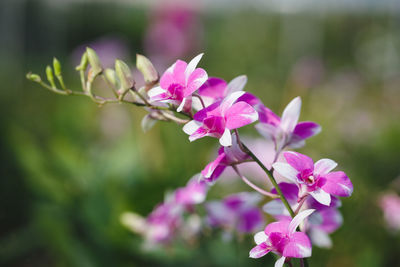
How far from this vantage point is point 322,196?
38cm

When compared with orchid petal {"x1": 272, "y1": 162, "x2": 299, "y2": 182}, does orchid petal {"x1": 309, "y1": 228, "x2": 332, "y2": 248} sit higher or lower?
lower

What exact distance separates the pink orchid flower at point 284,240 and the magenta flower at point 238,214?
0.22m

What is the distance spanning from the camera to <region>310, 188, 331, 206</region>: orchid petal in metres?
0.37

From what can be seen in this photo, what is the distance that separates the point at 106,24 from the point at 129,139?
7.45 meters

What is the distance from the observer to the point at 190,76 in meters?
0.42

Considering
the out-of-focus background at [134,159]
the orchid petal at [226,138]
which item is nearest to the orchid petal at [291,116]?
the orchid petal at [226,138]

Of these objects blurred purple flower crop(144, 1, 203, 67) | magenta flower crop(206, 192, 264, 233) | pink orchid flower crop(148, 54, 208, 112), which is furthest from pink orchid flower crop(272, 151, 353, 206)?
blurred purple flower crop(144, 1, 203, 67)

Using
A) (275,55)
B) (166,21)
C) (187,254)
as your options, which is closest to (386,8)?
(275,55)

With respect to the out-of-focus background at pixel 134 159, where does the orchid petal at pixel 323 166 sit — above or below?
above

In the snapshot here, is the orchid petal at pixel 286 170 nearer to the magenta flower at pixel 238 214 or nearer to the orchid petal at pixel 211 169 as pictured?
the orchid petal at pixel 211 169

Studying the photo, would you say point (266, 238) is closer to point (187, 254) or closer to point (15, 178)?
point (187, 254)

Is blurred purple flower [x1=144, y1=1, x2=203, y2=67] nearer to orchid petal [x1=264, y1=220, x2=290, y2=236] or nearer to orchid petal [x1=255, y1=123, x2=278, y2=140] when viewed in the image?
orchid petal [x1=255, y1=123, x2=278, y2=140]

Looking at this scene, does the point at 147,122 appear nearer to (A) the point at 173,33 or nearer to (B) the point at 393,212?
(B) the point at 393,212

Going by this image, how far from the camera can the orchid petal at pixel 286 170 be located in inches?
15.2
